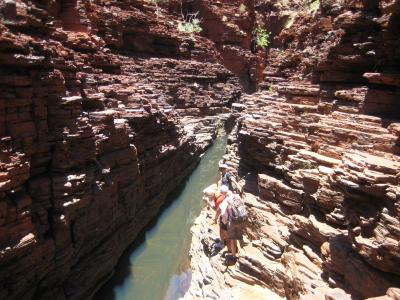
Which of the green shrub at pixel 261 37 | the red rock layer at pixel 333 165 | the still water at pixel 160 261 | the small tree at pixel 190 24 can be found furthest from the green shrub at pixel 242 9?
the still water at pixel 160 261

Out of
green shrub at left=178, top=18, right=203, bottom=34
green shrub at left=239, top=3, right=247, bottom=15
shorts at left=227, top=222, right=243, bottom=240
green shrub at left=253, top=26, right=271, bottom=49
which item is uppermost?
green shrub at left=239, top=3, right=247, bottom=15

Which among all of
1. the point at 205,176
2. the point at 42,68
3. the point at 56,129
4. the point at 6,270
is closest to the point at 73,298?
the point at 6,270

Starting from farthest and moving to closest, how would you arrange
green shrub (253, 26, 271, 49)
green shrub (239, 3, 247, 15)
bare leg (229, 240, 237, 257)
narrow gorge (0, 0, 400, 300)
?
1. green shrub (253, 26, 271, 49)
2. green shrub (239, 3, 247, 15)
3. bare leg (229, 240, 237, 257)
4. narrow gorge (0, 0, 400, 300)

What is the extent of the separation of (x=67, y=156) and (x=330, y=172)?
6844 mm

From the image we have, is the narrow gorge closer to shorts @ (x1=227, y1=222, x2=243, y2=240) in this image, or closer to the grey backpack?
shorts @ (x1=227, y1=222, x2=243, y2=240)

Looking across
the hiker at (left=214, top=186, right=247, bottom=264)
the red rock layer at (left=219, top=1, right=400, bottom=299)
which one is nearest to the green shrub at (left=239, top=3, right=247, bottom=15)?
the red rock layer at (left=219, top=1, right=400, bottom=299)

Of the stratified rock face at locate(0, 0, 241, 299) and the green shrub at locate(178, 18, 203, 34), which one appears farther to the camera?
the green shrub at locate(178, 18, 203, 34)

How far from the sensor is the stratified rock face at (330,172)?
659 centimetres

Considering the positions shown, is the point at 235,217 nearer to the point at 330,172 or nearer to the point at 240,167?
the point at 330,172

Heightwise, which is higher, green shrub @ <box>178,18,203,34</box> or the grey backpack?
green shrub @ <box>178,18,203,34</box>

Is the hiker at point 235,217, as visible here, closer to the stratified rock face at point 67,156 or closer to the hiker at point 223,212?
the hiker at point 223,212

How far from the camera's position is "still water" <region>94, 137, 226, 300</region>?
37.5ft

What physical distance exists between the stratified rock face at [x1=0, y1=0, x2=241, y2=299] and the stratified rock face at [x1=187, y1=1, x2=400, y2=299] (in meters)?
3.32

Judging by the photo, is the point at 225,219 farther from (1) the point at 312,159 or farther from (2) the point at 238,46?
(2) the point at 238,46
